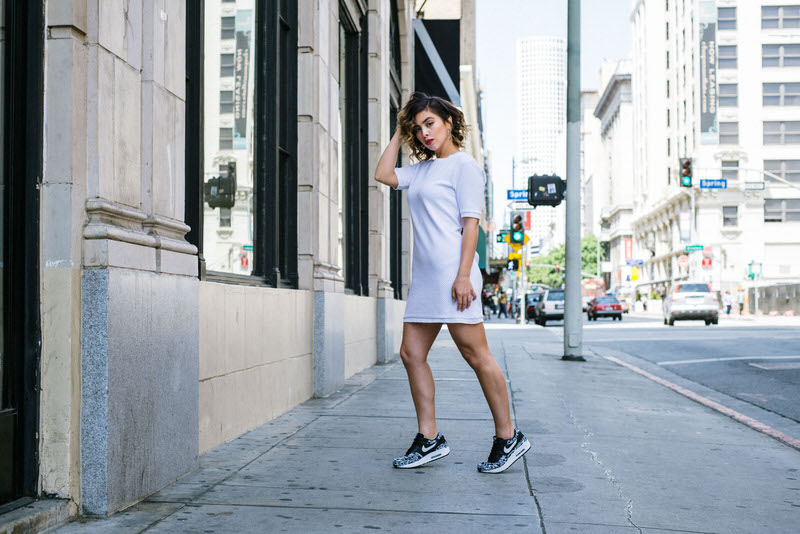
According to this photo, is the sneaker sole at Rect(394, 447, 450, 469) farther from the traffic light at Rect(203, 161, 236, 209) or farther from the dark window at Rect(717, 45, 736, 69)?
the dark window at Rect(717, 45, 736, 69)

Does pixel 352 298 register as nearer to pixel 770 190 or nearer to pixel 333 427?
pixel 333 427

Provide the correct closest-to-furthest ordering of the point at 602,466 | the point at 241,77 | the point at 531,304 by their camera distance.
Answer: the point at 602,466 < the point at 241,77 < the point at 531,304

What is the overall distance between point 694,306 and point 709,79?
48.7 metres

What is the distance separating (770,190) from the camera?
72625mm

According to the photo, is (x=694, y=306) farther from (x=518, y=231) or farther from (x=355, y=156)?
(x=355, y=156)

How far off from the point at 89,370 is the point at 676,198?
81694mm

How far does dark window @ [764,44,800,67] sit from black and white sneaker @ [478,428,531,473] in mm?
76665

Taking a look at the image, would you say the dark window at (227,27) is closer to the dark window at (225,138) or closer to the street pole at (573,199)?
the dark window at (225,138)

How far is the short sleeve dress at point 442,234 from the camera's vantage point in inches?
180

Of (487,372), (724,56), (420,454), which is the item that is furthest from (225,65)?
(724,56)

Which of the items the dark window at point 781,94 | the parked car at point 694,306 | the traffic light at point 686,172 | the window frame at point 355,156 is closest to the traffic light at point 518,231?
the traffic light at point 686,172

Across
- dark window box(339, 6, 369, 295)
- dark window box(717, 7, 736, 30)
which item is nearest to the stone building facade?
dark window box(339, 6, 369, 295)

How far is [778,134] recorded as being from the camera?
241ft

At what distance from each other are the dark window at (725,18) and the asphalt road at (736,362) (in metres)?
61.3
